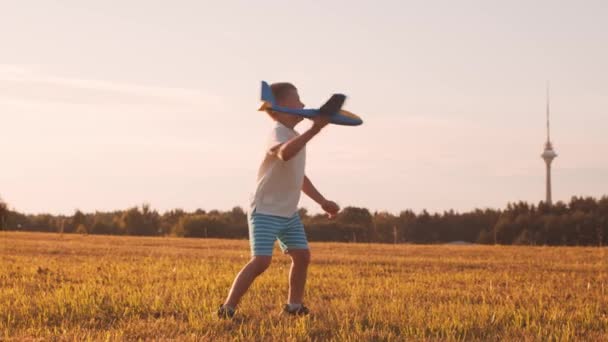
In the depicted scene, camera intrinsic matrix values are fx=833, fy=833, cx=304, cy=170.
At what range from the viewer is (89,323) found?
6.29 m

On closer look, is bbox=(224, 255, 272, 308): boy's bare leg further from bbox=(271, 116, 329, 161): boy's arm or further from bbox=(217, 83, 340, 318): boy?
bbox=(271, 116, 329, 161): boy's arm

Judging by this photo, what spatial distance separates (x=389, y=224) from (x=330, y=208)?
1536 inches

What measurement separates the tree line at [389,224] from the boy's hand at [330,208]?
3214 centimetres

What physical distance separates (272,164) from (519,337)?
216 centimetres

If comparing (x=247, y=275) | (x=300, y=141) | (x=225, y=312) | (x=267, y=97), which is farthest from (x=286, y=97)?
(x=225, y=312)

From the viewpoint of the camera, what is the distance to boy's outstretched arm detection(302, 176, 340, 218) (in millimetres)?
6480

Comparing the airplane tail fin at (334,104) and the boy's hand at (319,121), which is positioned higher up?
the airplane tail fin at (334,104)

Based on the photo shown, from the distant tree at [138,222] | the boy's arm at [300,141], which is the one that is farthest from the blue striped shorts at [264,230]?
the distant tree at [138,222]

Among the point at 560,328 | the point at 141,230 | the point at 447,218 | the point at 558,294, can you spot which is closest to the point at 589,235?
the point at 447,218

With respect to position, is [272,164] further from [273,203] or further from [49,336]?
[49,336]

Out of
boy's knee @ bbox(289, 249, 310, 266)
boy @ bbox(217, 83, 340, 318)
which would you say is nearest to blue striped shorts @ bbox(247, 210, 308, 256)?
boy @ bbox(217, 83, 340, 318)

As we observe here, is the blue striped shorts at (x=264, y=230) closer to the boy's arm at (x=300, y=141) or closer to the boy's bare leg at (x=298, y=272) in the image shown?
the boy's bare leg at (x=298, y=272)

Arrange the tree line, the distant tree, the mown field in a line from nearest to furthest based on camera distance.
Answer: the mown field → the tree line → the distant tree

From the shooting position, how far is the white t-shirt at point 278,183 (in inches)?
244
